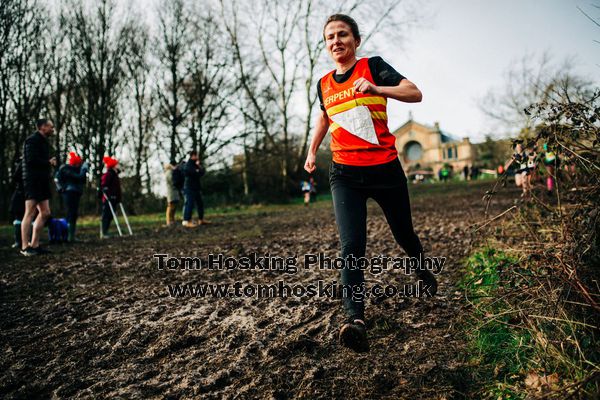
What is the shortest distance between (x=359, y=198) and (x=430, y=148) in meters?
83.2

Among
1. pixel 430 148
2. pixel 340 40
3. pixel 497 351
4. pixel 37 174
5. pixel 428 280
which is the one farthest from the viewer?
pixel 430 148

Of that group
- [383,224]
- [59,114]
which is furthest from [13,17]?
[383,224]

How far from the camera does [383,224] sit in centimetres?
909

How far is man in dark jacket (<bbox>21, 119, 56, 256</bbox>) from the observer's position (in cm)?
662

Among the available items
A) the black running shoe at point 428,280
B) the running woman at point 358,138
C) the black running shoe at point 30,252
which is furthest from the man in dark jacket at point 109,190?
the black running shoe at point 428,280

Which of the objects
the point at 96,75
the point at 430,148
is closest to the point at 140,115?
the point at 96,75

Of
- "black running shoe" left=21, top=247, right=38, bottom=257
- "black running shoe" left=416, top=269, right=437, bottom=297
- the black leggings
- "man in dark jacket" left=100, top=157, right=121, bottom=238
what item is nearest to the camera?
the black leggings

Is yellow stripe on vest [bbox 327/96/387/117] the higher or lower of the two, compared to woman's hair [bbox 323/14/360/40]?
lower

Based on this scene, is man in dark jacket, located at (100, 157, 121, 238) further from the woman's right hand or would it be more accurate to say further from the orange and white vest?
the orange and white vest

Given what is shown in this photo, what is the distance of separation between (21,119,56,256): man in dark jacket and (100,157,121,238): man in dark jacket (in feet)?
8.54

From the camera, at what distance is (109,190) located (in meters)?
9.64

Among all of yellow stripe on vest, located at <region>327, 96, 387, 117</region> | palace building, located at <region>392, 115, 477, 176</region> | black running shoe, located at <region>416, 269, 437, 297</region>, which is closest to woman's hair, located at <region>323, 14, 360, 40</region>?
yellow stripe on vest, located at <region>327, 96, 387, 117</region>

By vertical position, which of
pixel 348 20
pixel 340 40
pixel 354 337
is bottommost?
pixel 354 337

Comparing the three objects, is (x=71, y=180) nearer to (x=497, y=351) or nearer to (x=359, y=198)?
(x=359, y=198)
